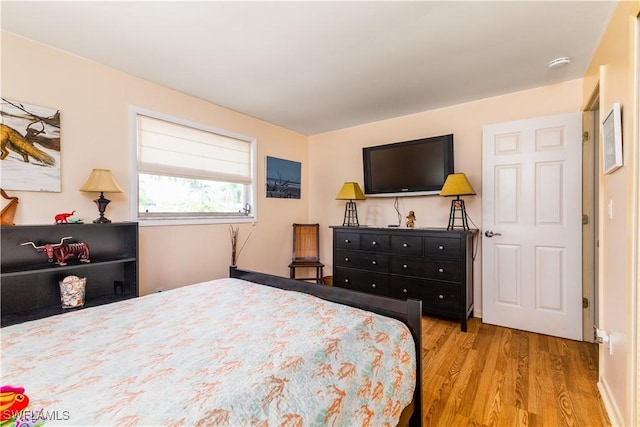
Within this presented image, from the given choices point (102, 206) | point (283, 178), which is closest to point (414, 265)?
point (283, 178)

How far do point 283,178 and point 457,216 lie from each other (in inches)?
93.1

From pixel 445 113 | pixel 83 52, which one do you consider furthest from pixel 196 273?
pixel 445 113

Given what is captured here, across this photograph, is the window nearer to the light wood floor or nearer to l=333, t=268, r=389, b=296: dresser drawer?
l=333, t=268, r=389, b=296: dresser drawer

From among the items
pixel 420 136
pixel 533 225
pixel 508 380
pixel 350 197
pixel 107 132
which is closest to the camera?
pixel 508 380

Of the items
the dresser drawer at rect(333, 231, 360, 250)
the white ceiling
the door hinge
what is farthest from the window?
the door hinge

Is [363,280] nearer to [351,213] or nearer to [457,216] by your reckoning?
[351,213]

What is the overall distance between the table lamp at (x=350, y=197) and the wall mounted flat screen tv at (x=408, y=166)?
0.18 meters

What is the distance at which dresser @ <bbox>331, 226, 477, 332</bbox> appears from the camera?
2775 mm

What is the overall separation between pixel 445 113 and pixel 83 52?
3.52m

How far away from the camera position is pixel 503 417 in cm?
159

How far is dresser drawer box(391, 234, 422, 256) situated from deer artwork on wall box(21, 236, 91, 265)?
2.79 m

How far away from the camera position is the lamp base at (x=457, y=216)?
301 cm

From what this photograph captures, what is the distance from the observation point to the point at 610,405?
1596 mm

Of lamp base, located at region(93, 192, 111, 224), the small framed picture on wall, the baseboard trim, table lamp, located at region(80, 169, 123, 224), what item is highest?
the small framed picture on wall
